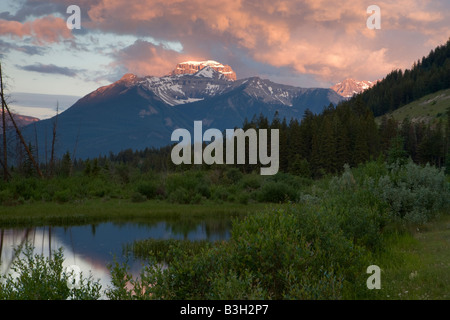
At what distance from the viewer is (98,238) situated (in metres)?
21.3

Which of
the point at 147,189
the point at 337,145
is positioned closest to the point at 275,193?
the point at 147,189

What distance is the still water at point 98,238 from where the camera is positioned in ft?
53.5

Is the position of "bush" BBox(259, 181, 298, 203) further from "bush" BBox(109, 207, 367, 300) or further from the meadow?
"bush" BBox(109, 207, 367, 300)

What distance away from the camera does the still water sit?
16298mm

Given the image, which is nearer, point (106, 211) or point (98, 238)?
point (98, 238)

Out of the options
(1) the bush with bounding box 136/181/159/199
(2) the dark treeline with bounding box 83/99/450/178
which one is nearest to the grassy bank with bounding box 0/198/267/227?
(1) the bush with bounding box 136/181/159/199

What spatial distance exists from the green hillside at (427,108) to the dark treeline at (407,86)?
3.77m

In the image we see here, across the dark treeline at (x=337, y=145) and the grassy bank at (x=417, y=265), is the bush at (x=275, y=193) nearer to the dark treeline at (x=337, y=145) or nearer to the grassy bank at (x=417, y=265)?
the grassy bank at (x=417, y=265)

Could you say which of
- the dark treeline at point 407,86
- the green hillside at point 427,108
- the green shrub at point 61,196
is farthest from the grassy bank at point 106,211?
the dark treeline at point 407,86

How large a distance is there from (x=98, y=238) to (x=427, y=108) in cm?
13457

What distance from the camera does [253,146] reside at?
89.4m

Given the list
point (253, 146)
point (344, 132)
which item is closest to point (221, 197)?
point (344, 132)

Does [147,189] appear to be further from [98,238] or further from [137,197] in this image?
[98,238]
